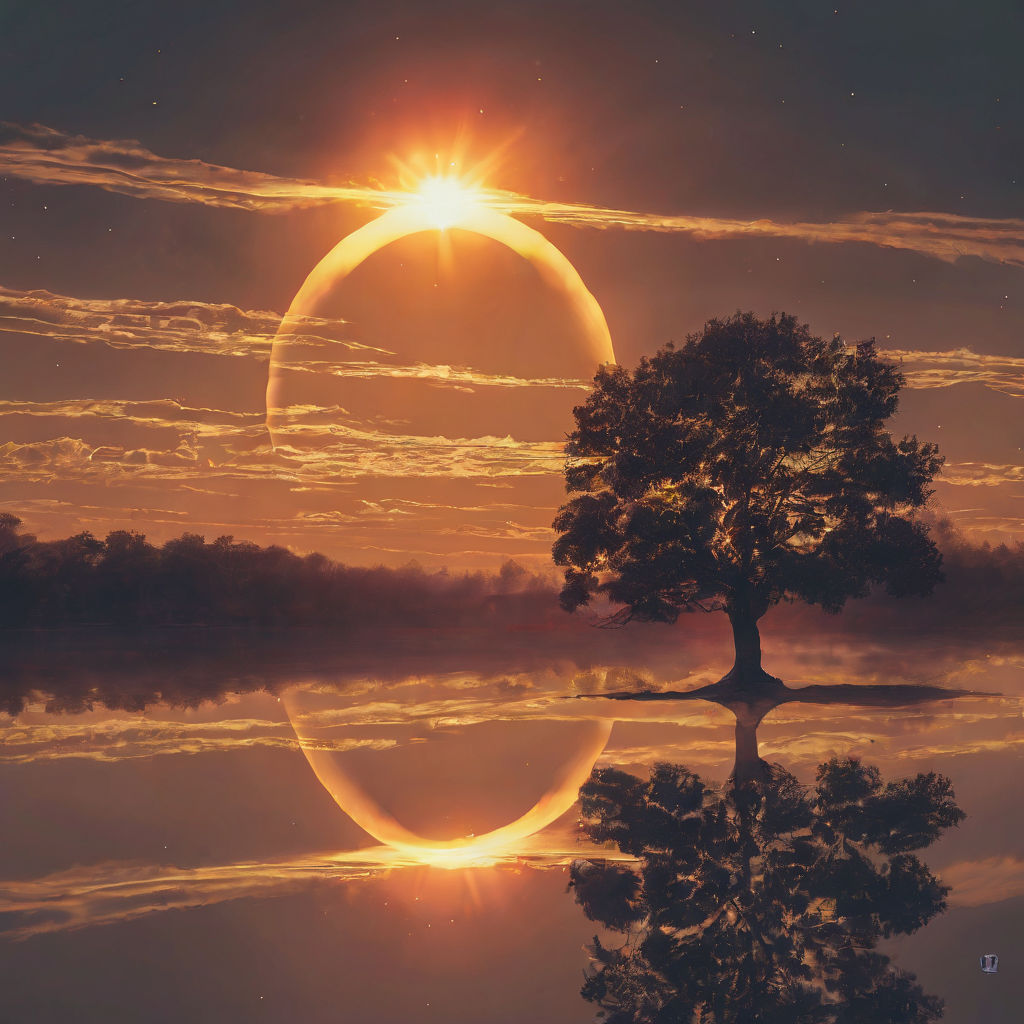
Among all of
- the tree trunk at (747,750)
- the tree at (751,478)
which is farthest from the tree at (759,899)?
the tree at (751,478)

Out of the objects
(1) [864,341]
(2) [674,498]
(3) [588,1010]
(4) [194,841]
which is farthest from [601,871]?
(1) [864,341]

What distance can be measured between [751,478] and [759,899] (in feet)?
98.4

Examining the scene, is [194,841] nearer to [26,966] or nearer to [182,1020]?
[26,966]

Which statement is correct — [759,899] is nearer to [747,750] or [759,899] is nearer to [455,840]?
[455,840]

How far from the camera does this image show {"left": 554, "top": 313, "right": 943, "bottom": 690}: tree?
130 ft

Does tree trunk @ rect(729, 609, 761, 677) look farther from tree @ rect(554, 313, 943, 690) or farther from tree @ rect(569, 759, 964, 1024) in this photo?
tree @ rect(569, 759, 964, 1024)

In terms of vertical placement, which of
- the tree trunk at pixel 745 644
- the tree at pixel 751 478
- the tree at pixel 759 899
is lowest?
the tree at pixel 759 899

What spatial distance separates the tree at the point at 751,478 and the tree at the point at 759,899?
22420 mm

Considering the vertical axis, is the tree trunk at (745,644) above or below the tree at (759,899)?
above

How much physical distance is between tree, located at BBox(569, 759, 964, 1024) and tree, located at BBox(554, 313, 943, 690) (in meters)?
22.4

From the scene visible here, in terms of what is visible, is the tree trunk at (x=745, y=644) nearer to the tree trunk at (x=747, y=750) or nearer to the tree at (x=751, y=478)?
the tree at (x=751, y=478)

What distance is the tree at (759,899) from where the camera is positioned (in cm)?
910

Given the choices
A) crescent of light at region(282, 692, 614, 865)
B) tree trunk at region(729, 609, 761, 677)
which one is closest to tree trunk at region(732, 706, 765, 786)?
crescent of light at region(282, 692, 614, 865)

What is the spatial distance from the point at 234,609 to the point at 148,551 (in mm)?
8471
